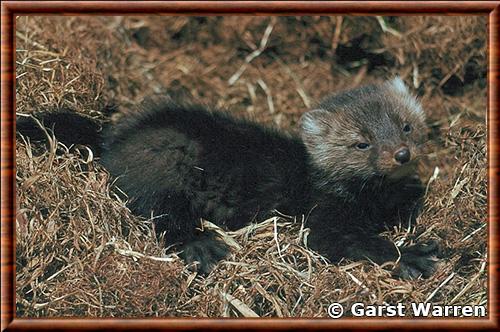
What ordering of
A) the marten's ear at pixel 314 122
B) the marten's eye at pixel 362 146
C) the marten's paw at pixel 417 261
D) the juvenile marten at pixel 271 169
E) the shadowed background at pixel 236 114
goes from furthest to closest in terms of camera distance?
the marten's ear at pixel 314 122, the marten's eye at pixel 362 146, the juvenile marten at pixel 271 169, the marten's paw at pixel 417 261, the shadowed background at pixel 236 114

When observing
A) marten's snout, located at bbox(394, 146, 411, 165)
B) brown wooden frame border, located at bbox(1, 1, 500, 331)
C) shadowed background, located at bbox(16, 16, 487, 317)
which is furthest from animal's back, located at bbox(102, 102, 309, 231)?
brown wooden frame border, located at bbox(1, 1, 500, 331)

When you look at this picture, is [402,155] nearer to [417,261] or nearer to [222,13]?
[417,261]

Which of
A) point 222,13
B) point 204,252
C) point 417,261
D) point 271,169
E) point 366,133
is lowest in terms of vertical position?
point 204,252

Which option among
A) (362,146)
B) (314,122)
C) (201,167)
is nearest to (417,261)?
(362,146)

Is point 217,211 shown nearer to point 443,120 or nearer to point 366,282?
point 366,282

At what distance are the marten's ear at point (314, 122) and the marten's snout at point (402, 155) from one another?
35.4 inches

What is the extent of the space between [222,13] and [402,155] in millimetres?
1846

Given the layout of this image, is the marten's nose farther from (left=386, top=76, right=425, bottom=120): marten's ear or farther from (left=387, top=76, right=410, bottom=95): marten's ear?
(left=387, top=76, right=410, bottom=95): marten's ear

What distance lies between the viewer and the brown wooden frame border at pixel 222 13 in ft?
17.6

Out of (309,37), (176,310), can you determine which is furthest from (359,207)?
(309,37)

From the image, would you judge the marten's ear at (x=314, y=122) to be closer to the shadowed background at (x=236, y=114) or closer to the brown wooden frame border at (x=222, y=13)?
the shadowed background at (x=236, y=114)

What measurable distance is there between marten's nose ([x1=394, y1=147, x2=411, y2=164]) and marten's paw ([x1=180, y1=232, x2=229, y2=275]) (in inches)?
62.5

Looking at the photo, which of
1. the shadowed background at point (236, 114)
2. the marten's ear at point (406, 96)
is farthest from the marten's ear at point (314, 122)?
the shadowed background at point (236, 114)

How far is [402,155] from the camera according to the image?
20.5 feet
